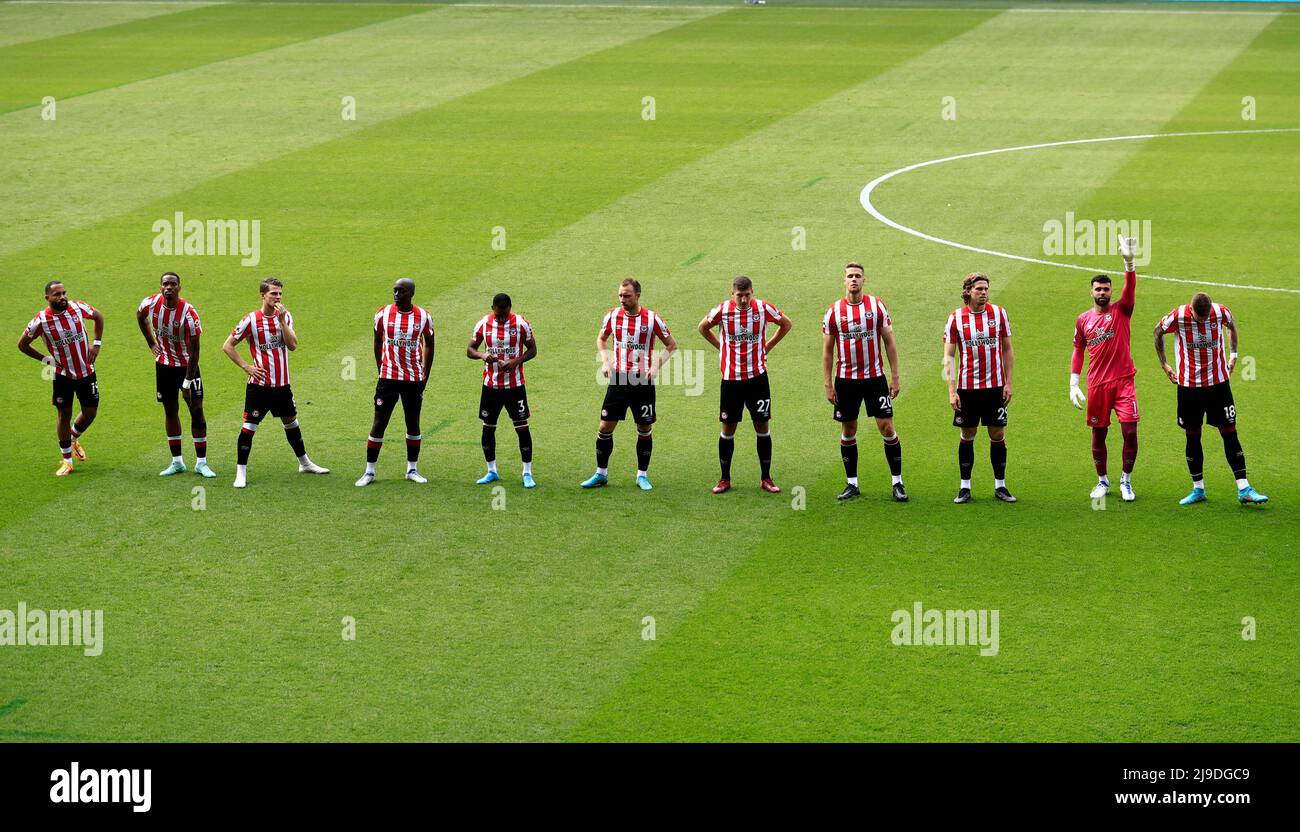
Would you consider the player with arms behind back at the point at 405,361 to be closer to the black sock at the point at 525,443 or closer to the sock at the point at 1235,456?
the black sock at the point at 525,443

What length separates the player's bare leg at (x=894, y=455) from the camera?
1661 cm

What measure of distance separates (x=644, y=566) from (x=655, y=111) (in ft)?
80.1

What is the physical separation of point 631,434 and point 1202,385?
20.5 ft

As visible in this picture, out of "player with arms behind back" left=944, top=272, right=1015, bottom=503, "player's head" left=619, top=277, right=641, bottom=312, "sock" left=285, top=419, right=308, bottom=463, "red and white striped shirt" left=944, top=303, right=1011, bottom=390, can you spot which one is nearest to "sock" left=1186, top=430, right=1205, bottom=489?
"player with arms behind back" left=944, top=272, right=1015, bottom=503

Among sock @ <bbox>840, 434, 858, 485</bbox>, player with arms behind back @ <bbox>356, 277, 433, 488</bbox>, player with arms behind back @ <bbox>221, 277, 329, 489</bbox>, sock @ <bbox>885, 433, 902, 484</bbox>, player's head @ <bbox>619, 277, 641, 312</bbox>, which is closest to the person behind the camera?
sock @ <bbox>885, 433, 902, 484</bbox>

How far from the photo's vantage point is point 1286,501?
645 inches

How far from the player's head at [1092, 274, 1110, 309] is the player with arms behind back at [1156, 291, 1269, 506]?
0.59m

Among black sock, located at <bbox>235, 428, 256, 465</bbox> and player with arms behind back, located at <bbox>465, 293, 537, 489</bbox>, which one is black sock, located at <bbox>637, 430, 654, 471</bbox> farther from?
black sock, located at <bbox>235, 428, 256, 465</bbox>

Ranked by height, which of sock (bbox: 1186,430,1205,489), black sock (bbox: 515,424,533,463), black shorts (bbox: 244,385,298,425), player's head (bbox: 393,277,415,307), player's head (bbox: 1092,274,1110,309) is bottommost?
sock (bbox: 1186,430,1205,489)

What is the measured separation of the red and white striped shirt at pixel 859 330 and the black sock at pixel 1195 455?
311 cm

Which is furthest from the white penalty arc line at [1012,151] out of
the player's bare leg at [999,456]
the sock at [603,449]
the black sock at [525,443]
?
the black sock at [525,443]

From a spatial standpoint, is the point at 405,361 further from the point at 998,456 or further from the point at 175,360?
the point at 998,456

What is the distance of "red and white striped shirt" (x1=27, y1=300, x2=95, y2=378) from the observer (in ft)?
58.2

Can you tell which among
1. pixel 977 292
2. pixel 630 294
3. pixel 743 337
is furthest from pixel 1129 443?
pixel 630 294
